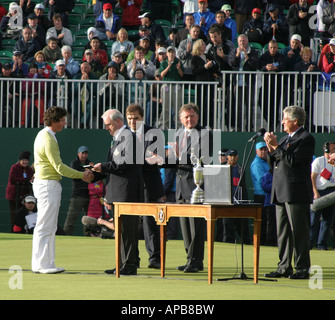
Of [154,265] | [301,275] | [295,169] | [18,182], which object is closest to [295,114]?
[295,169]

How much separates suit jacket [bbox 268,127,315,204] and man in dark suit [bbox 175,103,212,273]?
1.03 metres

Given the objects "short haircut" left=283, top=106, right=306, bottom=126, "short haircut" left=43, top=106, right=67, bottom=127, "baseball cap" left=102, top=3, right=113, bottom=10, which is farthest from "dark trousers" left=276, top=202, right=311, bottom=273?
"baseball cap" left=102, top=3, right=113, bottom=10

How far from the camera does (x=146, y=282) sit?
29.6 feet

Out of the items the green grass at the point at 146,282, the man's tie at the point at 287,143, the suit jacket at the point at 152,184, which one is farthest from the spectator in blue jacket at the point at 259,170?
the man's tie at the point at 287,143

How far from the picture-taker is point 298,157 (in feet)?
30.8

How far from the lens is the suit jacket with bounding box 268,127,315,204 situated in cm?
940

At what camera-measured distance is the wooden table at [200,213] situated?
8758 mm

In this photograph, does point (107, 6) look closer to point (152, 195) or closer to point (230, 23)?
point (230, 23)

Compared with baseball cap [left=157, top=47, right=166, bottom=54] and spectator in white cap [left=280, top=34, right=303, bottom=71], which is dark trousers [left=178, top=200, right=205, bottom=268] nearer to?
baseball cap [left=157, top=47, right=166, bottom=54]

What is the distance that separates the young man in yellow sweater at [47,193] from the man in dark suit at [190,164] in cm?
140

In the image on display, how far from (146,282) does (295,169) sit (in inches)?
86.7

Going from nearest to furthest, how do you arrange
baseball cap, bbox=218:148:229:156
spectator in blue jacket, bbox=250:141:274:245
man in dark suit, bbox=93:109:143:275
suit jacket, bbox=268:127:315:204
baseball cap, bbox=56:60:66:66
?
suit jacket, bbox=268:127:315:204 → man in dark suit, bbox=93:109:143:275 → spectator in blue jacket, bbox=250:141:274:245 → baseball cap, bbox=218:148:229:156 → baseball cap, bbox=56:60:66:66

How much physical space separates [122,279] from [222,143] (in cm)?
823

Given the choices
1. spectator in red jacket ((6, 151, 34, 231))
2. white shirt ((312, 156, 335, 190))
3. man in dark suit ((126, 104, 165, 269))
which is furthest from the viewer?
spectator in red jacket ((6, 151, 34, 231))
